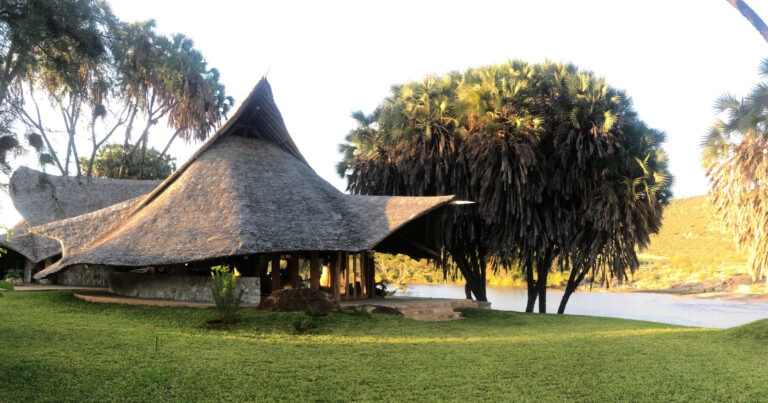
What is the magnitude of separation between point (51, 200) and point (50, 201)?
0.30m

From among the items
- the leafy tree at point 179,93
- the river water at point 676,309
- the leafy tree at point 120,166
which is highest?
the leafy tree at point 179,93

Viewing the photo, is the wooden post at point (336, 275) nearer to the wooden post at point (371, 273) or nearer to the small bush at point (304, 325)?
the wooden post at point (371, 273)

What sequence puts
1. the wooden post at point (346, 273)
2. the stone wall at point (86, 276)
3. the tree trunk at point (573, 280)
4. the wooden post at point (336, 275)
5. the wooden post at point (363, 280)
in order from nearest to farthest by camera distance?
the wooden post at point (336, 275), the wooden post at point (346, 273), the wooden post at point (363, 280), the tree trunk at point (573, 280), the stone wall at point (86, 276)

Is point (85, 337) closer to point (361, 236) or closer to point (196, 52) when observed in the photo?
point (361, 236)

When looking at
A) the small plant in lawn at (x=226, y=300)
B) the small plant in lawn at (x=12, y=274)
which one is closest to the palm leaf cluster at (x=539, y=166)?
the small plant in lawn at (x=226, y=300)

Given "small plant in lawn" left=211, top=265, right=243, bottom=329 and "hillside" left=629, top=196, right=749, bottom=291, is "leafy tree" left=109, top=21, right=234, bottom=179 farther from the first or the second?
"hillside" left=629, top=196, right=749, bottom=291

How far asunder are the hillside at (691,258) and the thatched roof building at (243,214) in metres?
29.8

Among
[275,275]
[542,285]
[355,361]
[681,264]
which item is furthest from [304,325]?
[681,264]

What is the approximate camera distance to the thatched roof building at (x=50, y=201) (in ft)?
76.3

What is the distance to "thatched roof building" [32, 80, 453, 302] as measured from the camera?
1439 cm

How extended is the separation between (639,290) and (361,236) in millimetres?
37973

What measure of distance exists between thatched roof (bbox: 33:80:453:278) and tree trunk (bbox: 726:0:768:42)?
7871 mm

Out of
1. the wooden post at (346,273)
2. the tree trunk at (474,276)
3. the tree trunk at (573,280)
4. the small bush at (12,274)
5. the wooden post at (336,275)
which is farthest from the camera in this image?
the tree trunk at (474,276)

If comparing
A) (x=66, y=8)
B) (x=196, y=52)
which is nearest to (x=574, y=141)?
(x=66, y=8)
